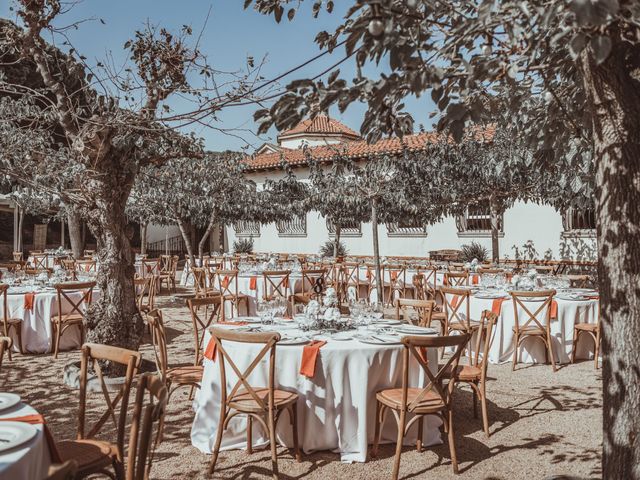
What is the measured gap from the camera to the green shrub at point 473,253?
16.2 metres

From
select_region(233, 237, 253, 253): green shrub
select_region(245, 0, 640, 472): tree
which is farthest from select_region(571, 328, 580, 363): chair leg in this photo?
select_region(233, 237, 253, 253): green shrub

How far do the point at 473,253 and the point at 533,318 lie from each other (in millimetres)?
10114

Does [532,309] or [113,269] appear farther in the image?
[532,309]

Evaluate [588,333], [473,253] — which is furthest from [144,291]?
[473,253]

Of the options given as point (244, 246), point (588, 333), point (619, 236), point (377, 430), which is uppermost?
point (244, 246)

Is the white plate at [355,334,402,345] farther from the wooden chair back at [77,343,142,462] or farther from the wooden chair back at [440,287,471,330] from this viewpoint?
the wooden chair back at [440,287,471,330]

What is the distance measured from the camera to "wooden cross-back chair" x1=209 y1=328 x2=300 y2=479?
11.4ft

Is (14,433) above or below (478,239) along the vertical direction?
below

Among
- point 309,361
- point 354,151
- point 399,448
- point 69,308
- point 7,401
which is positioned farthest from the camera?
point 354,151

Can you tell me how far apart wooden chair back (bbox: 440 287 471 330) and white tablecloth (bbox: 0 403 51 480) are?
4923mm

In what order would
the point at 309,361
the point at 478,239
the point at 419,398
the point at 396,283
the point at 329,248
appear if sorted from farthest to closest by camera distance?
the point at 329,248, the point at 478,239, the point at 396,283, the point at 309,361, the point at 419,398

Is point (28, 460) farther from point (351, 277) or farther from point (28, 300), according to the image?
point (351, 277)

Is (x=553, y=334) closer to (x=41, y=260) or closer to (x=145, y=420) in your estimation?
(x=145, y=420)

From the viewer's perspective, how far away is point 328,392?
380 cm
